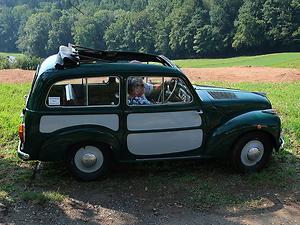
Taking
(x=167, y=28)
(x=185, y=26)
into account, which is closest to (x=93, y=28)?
(x=167, y=28)

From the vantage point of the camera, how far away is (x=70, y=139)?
17.7 feet

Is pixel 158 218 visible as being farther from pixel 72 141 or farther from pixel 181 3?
pixel 181 3

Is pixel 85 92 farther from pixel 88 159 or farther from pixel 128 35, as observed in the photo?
pixel 128 35

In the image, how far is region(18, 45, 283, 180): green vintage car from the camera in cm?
538

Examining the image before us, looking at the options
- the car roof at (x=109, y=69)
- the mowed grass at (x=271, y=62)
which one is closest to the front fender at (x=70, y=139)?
the car roof at (x=109, y=69)

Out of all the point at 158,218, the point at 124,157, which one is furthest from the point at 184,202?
the point at 124,157

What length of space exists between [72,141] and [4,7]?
8650 centimetres

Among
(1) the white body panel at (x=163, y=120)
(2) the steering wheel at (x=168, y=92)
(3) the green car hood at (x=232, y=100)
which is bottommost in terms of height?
(1) the white body panel at (x=163, y=120)

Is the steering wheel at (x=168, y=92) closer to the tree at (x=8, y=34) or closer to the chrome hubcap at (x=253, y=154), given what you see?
the chrome hubcap at (x=253, y=154)

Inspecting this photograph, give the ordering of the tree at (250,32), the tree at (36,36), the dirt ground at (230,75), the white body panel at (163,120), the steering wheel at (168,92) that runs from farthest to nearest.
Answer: the tree at (250,32) < the tree at (36,36) < the dirt ground at (230,75) < the steering wheel at (168,92) < the white body panel at (163,120)

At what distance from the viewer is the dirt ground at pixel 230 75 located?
15.8 metres

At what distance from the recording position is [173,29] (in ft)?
285

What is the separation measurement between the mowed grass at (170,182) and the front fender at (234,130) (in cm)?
37

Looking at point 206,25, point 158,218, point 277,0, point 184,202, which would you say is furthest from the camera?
point 206,25
